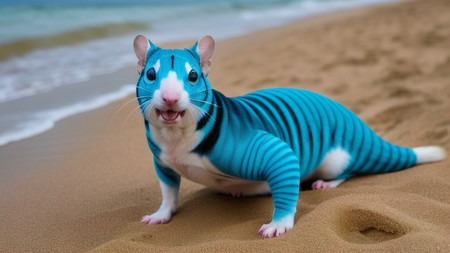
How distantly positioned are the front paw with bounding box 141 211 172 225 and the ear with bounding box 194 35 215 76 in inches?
31.6

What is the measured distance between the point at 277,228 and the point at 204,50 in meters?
0.89

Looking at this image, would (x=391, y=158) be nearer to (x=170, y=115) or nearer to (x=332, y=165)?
(x=332, y=165)

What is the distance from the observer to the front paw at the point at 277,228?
8.81 ft

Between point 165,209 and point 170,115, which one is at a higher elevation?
point 170,115

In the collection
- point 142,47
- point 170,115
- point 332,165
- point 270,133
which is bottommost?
point 332,165

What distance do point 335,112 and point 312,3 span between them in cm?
1800

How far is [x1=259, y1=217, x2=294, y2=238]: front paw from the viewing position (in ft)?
8.81

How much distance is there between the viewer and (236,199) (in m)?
3.30

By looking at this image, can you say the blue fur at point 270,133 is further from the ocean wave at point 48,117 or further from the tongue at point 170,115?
the ocean wave at point 48,117

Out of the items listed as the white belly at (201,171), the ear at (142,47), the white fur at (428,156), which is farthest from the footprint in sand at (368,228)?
the ear at (142,47)

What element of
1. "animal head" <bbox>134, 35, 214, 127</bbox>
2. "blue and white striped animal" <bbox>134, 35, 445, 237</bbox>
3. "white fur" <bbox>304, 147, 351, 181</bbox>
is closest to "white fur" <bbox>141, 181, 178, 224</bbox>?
"blue and white striped animal" <bbox>134, 35, 445, 237</bbox>

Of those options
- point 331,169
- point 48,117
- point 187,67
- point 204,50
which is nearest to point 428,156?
point 331,169

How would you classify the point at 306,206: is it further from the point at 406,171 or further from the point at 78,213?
the point at 78,213

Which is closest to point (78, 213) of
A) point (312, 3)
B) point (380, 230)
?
point (380, 230)
